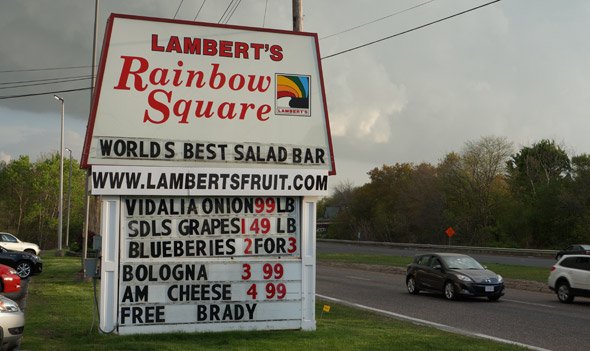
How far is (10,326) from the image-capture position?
1080 cm

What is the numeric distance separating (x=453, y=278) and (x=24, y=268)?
55.9 ft

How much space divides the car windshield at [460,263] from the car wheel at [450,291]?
72 centimetres

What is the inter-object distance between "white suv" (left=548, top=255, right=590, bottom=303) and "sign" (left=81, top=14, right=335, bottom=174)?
13.1 meters

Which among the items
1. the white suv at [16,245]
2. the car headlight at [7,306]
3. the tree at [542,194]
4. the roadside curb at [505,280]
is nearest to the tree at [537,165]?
the tree at [542,194]

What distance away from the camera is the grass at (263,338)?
10.9 meters

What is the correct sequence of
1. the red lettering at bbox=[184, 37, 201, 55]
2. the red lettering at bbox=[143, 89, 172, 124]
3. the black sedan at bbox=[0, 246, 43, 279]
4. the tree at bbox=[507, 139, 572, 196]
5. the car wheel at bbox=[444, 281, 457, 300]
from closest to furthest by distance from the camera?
the red lettering at bbox=[143, 89, 172, 124], the red lettering at bbox=[184, 37, 201, 55], the car wheel at bbox=[444, 281, 457, 300], the black sedan at bbox=[0, 246, 43, 279], the tree at bbox=[507, 139, 572, 196]

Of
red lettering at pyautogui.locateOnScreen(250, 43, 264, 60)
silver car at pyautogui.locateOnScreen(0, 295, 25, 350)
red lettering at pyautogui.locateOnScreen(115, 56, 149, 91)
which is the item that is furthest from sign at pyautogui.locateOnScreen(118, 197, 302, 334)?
red lettering at pyautogui.locateOnScreen(250, 43, 264, 60)

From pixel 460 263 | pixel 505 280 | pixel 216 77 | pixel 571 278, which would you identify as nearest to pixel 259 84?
pixel 216 77

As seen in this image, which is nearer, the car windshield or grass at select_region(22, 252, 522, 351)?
grass at select_region(22, 252, 522, 351)

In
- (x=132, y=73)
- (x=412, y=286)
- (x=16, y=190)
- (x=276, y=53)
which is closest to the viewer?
(x=132, y=73)

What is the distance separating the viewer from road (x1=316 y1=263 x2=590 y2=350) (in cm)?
1483

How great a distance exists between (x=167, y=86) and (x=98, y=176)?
1.87 m

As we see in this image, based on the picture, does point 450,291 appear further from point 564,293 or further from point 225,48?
point 225,48

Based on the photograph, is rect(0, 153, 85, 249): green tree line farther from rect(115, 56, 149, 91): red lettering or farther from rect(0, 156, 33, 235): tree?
rect(115, 56, 149, 91): red lettering
